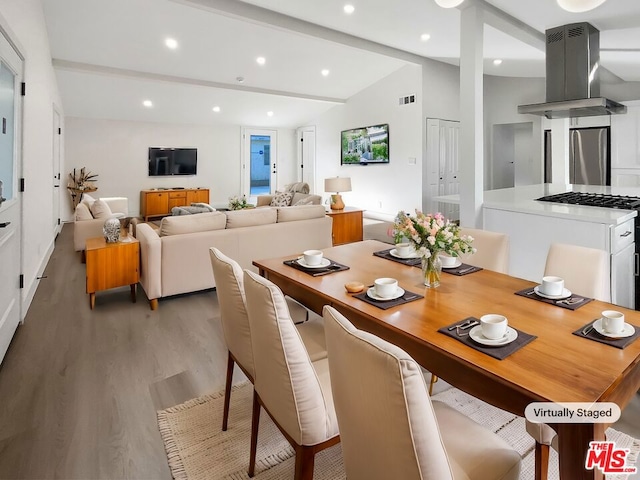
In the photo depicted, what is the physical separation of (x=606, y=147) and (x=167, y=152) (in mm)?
9015

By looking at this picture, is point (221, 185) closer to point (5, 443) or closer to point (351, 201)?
point (351, 201)

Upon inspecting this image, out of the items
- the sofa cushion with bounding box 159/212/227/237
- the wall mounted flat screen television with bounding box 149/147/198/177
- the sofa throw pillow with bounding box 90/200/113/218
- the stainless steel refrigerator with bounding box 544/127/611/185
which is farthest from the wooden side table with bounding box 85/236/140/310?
the stainless steel refrigerator with bounding box 544/127/611/185

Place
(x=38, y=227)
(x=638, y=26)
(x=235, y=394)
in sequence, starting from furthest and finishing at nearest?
(x=38, y=227) → (x=638, y=26) → (x=235, y=394)

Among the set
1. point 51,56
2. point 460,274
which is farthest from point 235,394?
point 51,56

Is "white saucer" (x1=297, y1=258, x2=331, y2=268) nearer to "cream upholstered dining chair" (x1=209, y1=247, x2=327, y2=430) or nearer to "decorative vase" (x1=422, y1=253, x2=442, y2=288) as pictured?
"cream upholstered dining chair" (x1=209, y1=247, x2=327, y2=430)

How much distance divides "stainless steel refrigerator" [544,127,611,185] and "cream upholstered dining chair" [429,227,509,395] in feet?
17.2

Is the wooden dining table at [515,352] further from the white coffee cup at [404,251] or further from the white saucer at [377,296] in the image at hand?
the white coffee cup at [404,251]

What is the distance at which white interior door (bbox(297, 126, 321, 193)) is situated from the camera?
1076 cm

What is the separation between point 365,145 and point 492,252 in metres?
6.82

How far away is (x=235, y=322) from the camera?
167 cm

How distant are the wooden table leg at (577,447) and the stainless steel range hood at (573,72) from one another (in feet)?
12.6

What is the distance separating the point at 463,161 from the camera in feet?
12.8

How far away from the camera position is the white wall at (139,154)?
28.7ft

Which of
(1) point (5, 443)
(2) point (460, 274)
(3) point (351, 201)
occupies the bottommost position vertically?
(1) point (5, 443)
